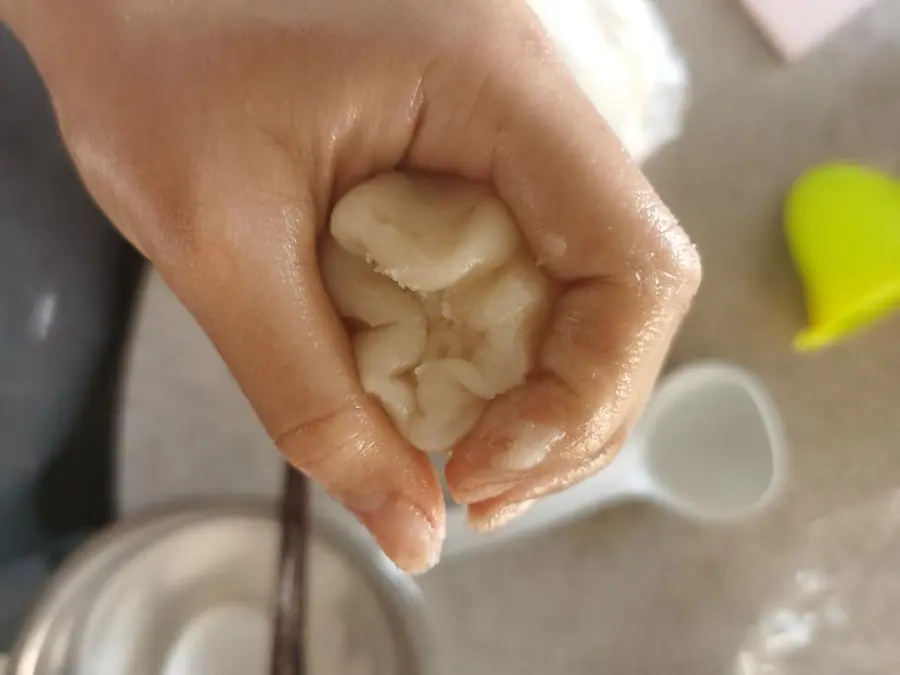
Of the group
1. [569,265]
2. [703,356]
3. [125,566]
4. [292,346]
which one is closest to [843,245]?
[703,356]

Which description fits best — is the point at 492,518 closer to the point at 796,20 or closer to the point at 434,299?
the point at 434,299

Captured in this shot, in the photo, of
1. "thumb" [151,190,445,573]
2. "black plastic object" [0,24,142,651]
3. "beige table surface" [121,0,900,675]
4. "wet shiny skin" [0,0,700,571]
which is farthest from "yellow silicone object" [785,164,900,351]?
"black plastic object" [0,24,142,651]

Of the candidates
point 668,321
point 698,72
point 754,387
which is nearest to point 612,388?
point 668,321

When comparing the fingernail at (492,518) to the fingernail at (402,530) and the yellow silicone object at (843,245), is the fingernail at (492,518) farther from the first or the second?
the yellow silicone object at (843,245)

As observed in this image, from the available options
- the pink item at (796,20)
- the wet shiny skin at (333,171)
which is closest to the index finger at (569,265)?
the wet shiny skin at (333,171)

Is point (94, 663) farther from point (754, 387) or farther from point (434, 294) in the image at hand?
point (754, 387)
